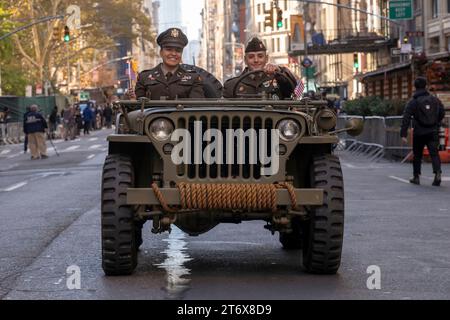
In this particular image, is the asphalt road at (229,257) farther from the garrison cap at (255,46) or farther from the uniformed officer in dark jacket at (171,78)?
the garrison cap at (255,46)

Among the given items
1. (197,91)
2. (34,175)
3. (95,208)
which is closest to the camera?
(197,91)

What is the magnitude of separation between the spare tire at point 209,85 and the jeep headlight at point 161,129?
5.73 ft

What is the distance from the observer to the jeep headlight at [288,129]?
8.98 metres

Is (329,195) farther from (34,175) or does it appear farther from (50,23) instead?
(50,23)

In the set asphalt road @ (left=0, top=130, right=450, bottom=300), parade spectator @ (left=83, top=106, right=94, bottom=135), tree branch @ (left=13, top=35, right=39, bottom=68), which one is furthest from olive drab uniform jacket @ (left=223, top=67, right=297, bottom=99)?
tree branch @ (left=13, top=35, right=39, bottom=68)

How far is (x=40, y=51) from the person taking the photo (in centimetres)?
8238

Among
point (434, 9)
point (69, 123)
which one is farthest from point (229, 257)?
point (69, 123)

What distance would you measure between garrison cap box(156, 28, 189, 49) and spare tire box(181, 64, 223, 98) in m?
0.24

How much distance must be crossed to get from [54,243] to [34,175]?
15465 millimetres

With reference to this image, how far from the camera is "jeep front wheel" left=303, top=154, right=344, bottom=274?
896cm

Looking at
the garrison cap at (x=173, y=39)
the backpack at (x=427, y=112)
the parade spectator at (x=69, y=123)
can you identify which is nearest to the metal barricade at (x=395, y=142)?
the backpack at (x=427, y=112)

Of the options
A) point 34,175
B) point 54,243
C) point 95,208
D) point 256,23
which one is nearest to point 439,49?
point 34,175

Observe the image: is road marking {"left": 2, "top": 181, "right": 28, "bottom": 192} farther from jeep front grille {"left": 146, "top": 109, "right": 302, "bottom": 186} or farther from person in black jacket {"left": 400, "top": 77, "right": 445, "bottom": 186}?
jeep front grille {"left": 146, "top": 109, "right": 302, "bottom": 186}

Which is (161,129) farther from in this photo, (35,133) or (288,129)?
(35,133)
